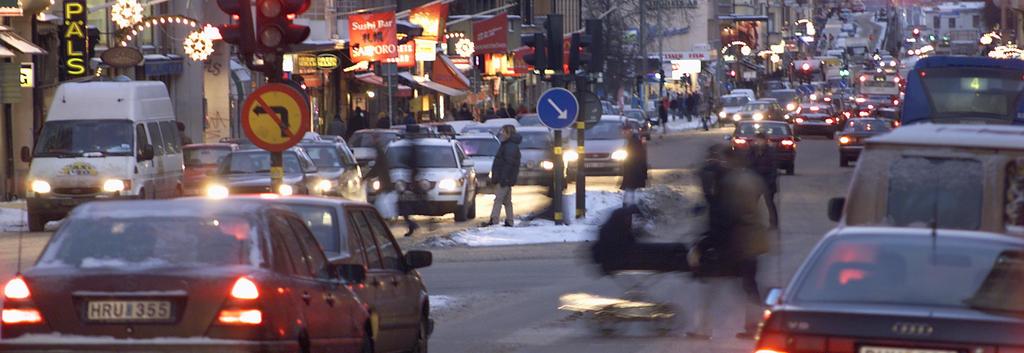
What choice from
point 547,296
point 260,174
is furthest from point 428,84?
point 547,296

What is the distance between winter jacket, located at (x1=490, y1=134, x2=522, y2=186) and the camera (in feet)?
89.0

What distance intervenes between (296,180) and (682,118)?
245 ft

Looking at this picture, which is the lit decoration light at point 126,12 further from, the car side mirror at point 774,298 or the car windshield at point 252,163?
the car side mirror at point 774,298

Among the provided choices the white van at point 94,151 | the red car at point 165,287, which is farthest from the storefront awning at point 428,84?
the red car at point 165,287

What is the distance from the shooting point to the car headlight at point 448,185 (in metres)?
29.1

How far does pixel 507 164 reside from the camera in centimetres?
2731

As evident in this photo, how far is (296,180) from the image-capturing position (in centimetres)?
2792

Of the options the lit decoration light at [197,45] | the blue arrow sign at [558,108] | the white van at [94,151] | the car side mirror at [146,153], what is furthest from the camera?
the lit decoration light at [197,45]

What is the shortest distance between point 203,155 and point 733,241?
68.2ft

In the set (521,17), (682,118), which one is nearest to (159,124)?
(521,17)

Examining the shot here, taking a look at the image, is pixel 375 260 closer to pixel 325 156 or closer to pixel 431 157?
pixel 431 157

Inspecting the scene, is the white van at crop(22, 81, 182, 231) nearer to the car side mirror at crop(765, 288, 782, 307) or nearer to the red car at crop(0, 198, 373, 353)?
the red car at crop(0, 198, 373, 353)

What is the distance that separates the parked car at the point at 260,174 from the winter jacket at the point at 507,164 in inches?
119

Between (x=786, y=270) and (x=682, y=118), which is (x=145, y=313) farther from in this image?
(x=682, y=118)
